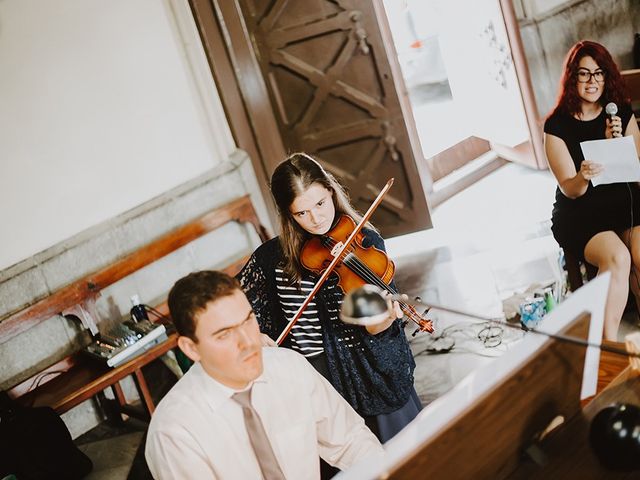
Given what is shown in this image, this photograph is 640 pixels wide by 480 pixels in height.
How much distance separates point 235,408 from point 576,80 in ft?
7.56

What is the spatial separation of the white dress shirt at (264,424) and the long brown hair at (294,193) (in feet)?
2.17

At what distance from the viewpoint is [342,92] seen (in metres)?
5.33

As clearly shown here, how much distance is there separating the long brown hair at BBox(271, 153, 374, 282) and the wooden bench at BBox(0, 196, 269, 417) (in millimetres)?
1457

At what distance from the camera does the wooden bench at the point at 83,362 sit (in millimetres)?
3582

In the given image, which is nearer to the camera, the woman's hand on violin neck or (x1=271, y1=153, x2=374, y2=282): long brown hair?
the woman's hand on violin neck

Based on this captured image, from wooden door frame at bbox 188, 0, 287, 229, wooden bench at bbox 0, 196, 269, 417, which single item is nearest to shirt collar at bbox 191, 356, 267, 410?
wooden bench at bbox 0, 196, 269, 417

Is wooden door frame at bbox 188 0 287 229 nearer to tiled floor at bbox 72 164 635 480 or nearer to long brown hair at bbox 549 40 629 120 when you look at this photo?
tiled floor at bbox 72 164 635 480

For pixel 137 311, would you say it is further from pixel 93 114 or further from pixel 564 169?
pixel 564 169

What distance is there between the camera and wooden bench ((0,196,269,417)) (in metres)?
3.58

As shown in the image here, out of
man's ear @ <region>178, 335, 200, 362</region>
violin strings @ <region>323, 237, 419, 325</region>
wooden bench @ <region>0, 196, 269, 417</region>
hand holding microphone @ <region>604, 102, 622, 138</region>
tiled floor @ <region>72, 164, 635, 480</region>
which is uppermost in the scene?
man's ear @ <region>178, 335, 200, 362</region>

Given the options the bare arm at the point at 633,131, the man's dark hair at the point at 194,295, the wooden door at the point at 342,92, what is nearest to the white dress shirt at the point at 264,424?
the man's dark hair at the point at 194,295

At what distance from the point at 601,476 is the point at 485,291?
2874 mm

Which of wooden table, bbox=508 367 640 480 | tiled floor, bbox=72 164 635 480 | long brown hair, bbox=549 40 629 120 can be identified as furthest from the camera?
Result: tiled floor, bbox=72 164 635 480

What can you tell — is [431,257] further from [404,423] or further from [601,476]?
[601,476]
